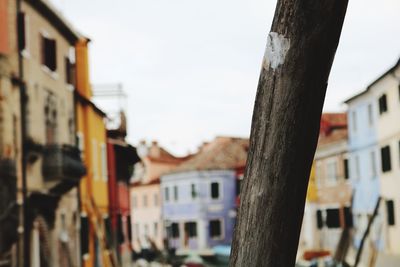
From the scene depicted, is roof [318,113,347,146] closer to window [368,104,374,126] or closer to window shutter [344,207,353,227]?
window shutter [344,207,353,227]

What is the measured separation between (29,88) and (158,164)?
84.1ft

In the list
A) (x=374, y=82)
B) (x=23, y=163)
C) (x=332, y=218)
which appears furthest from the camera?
(x=332, y=218)

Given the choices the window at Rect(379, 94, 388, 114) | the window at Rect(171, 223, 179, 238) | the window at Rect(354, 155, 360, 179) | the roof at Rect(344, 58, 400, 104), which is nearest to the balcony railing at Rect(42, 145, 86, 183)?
the roof at Rect(344, 58, 400, 104)

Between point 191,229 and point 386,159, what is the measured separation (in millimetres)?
15014

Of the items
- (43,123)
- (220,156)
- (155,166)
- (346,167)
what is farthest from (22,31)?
(155,166)

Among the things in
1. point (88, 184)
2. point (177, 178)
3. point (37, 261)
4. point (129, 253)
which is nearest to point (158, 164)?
point (177, 178)

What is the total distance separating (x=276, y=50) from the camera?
148 cm

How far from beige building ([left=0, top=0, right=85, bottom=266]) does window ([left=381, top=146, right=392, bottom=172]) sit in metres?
9.21

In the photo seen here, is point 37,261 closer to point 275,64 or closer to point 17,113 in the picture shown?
point 17,113

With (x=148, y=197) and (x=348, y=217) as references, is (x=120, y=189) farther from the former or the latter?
(x=148, y=197)

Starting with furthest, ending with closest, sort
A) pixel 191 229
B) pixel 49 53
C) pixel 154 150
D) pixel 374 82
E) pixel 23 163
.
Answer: pixel 154 150
pixel 191 229
pixel 374 82
pixel 49 53
pixel 23 163

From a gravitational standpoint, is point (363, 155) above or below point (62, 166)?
above

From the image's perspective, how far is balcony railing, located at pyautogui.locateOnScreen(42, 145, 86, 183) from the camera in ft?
39.2

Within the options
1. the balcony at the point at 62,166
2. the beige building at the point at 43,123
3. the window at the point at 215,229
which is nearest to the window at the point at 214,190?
the window at the point at 215,229
